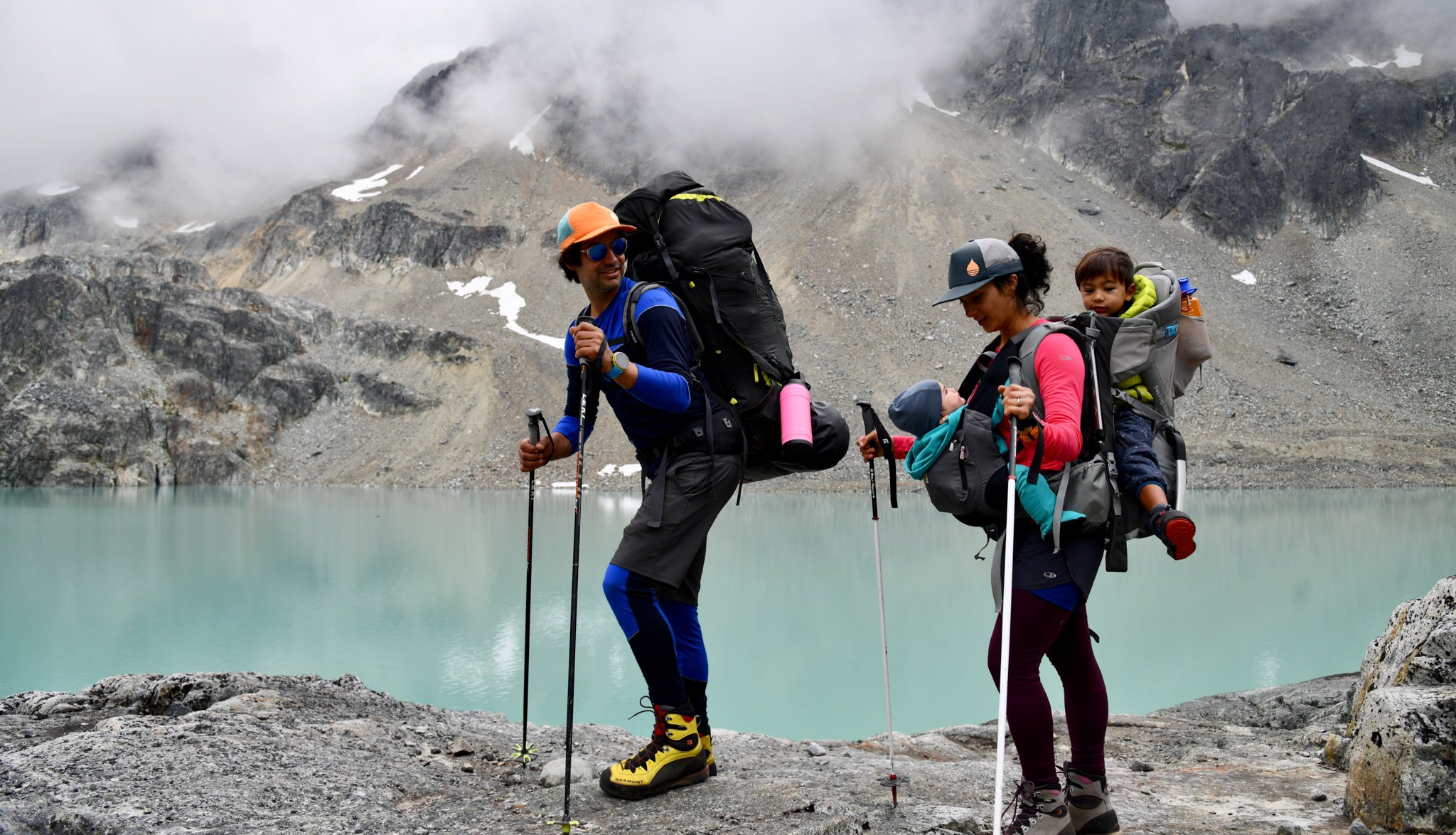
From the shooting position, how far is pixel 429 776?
3.90 metres

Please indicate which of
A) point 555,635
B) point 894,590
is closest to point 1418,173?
point 894,590

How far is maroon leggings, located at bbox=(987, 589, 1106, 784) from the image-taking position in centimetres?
294

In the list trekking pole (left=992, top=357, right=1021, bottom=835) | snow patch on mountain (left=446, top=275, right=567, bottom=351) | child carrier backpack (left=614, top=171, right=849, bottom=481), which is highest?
snow patch on mountain (left=446, top=275, right=567, bottom=351)

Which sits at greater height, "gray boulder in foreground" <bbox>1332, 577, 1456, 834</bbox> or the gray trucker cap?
the gray trucker cap

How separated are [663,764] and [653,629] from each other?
568 millimetres

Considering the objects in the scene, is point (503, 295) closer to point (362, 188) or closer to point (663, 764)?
point (362, 188)

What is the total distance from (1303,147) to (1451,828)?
97026 mm

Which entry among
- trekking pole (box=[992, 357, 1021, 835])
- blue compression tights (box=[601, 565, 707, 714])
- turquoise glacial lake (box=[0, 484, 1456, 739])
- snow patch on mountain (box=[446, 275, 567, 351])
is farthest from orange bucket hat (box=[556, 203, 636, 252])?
snow patch on mountain (box=[446, 275, 567, 351])

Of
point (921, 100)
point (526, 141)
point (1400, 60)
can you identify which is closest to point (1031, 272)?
point (921, 100)

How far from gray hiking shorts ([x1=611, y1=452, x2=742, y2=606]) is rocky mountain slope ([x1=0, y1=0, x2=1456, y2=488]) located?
142ft

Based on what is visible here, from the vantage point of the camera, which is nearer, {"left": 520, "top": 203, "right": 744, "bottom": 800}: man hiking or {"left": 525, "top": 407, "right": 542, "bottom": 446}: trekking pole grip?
{"left": 520, "top": 203, "right": 744, "bottom": 800}: man hiking

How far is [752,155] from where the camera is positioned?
295ft

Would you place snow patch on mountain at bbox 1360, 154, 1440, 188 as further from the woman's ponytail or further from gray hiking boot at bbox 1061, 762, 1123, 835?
gray hiking boot at bbox 1061, 762, 1123, 835

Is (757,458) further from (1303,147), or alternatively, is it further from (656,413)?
(1303,147)
